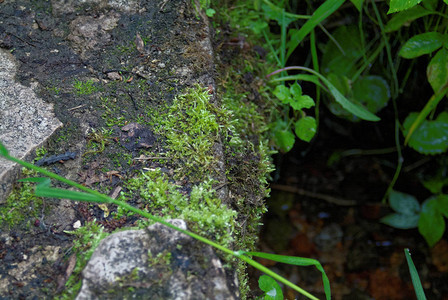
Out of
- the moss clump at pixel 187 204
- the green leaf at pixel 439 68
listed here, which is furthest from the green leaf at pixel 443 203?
the moss clump at pixel 187 204

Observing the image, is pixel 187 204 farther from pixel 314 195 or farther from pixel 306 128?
pixel 314 195

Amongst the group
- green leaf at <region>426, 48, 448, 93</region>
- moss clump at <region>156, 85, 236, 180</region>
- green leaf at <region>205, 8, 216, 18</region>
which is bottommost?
moss clump at <region>156, 85, 236, 180</region>

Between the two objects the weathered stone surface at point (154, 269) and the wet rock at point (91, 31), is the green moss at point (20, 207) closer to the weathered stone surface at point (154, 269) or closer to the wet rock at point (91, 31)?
the weathered stone surface at point (154, 269)

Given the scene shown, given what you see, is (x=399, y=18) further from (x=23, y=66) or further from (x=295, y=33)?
(x=23, y=66)

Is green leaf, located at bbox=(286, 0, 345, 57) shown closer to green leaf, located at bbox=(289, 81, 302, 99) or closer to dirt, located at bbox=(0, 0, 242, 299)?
green leaf, located at bbox=(289, 81, 302, 99)

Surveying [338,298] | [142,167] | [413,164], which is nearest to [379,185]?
[413,164]

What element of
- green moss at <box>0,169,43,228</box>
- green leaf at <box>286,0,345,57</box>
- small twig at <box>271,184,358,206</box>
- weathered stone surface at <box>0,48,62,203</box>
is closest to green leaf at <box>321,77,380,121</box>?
green leaf at <box>286,0,345,57</box>
